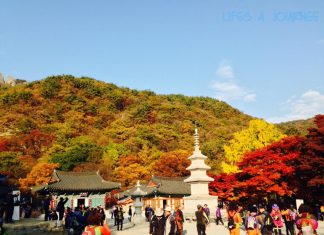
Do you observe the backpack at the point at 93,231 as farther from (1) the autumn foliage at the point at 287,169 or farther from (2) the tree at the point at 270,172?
(2) the tree at the point at 270,172

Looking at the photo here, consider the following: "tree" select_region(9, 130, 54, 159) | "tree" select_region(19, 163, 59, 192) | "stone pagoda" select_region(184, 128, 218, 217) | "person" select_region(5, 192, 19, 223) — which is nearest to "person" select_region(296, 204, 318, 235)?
"person" select_region(5, 192, 19, 223)

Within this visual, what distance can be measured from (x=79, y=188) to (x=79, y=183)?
166 cm

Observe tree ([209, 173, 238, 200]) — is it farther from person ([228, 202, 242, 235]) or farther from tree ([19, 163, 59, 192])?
tree ([19, 163, 59, 192])

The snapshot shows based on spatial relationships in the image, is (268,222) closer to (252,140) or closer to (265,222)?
(265,222)

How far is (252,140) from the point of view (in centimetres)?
4334

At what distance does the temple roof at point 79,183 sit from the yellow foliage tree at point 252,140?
1737 centimetres

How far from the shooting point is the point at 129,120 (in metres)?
100

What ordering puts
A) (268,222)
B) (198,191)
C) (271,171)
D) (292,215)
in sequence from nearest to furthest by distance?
(268,222), (292,215), (198,191), (271,171)

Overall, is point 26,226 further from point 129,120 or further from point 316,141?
point 129,120

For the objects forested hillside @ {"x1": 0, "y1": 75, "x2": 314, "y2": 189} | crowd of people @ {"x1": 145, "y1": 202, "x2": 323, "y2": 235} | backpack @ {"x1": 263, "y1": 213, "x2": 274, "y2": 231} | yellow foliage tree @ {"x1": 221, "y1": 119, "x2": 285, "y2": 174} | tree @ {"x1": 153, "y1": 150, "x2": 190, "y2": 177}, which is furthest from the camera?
tree @ {"x1": 153, "y1": 150, "x2": 190, "y2": 177}

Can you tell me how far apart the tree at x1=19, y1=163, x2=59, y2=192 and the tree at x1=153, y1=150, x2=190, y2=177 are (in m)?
20.6

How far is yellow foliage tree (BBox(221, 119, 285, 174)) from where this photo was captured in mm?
42531

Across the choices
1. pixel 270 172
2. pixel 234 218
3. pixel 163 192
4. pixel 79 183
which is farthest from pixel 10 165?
pixel 234 218

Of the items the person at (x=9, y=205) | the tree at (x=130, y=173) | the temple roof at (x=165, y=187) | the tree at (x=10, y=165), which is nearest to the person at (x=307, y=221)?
the person at (x=9, y=205)
